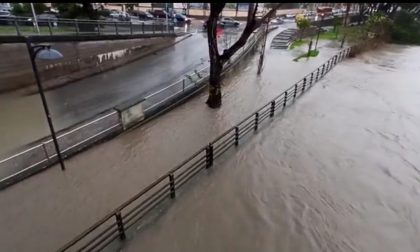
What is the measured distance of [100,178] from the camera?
771 cm

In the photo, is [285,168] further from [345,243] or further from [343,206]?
[345,243]

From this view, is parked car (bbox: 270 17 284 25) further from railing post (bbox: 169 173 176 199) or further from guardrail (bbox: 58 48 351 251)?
railing post (bbox: 169 173 176 199)

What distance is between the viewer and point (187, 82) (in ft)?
46.2

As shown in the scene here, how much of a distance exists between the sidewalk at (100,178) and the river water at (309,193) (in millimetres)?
1185

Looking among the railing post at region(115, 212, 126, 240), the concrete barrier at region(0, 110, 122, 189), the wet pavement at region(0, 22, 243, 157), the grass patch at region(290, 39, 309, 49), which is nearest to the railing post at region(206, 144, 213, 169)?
the railing post at region(115, 212, 126, 240)

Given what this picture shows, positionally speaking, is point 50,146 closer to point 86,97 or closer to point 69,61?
point 86,97

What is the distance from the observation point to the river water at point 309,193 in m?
6.08

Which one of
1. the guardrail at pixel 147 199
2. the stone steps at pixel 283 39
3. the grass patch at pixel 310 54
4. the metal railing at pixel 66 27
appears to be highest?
the metal railing at pixel 66 27

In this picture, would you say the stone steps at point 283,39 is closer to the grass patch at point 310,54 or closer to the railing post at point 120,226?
the grass patch at point 310,54

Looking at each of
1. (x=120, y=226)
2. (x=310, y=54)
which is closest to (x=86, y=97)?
(x=120, y=226)

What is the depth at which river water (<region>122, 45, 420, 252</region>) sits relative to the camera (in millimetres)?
6078

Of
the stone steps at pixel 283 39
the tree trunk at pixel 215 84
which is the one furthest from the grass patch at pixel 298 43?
the tree trunk at pixel 215 84

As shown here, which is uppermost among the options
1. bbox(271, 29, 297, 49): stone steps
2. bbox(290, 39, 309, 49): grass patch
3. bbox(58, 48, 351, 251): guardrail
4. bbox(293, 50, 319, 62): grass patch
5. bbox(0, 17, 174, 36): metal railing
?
bbox(0, 17, 174, 36): metal railing

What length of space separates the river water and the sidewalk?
118 centimetres
